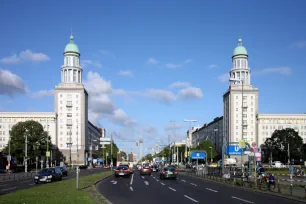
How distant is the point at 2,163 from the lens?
7656cm

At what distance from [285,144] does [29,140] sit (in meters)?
77.4

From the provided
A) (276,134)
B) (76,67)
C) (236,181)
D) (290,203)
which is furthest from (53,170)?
(76,67)

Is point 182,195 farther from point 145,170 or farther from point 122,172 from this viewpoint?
point 145,170

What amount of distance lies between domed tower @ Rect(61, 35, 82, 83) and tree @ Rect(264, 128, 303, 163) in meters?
75.2

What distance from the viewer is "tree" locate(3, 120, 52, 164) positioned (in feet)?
331

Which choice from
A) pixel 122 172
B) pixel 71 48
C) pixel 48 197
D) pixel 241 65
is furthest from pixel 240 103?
pixel 48 197

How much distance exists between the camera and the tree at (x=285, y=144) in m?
124

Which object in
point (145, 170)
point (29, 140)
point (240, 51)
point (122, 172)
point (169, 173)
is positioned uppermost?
point (240, 51)

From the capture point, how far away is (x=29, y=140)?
10356 cm

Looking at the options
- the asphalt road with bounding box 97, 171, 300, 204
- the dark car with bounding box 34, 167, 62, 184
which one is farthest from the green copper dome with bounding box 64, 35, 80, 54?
the asphalt road with bounding box 97, 171, 300, 204

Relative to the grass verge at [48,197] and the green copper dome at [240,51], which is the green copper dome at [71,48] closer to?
the green copper dome at [240,51]

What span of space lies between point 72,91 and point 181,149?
67.1 m

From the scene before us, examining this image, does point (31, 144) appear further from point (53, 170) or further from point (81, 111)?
point (53, 170)

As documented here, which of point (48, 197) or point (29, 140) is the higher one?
point (29, 140)
